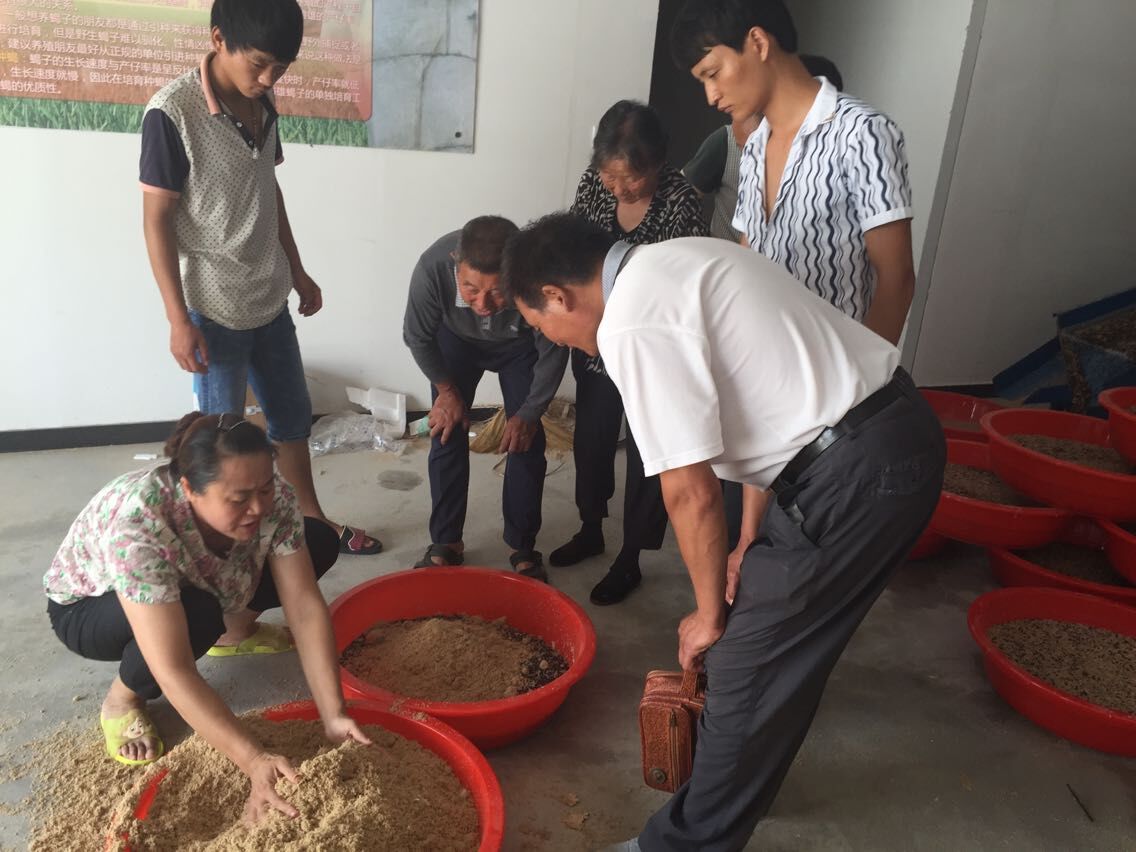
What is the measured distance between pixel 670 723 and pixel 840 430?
0.65 m

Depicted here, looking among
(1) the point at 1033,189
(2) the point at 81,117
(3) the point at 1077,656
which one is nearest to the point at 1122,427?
(3) the point at 1077,656

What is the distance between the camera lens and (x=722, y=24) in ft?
4.83

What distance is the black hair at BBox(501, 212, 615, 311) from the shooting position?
1279 mm

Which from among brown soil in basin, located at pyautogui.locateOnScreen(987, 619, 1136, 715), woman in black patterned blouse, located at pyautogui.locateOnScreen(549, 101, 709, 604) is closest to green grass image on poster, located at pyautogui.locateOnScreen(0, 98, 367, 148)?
woman in black patterned blouse, located at pyautogui.locateOnScreen(549, 101, 709, 604)

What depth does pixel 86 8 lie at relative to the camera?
2.78 meters

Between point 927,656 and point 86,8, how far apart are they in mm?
3318

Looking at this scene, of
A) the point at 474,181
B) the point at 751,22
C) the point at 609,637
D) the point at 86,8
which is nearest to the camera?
A: the point at 751,22

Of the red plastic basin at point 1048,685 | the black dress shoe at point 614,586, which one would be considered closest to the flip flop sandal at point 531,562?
the black dress shoe at point 614,586

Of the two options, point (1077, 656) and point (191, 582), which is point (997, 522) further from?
point (191, 582)

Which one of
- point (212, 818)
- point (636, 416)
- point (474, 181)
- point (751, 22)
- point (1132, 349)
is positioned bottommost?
point (212, 818)

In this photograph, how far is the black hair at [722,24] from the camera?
1.46m

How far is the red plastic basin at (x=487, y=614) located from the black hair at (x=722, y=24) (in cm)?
124

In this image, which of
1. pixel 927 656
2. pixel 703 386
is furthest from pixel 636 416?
pixel 927 656

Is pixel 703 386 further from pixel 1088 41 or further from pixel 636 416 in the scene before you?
pixel 1088 41
